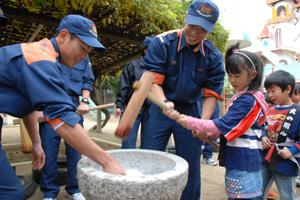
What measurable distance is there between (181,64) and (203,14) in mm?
427

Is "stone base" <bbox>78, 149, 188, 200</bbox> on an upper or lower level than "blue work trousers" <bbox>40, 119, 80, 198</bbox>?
upper

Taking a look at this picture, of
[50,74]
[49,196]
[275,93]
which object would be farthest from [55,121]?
[275,93]

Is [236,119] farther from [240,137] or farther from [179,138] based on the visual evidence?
[179,138]

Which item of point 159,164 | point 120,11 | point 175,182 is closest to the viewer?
point 175,182

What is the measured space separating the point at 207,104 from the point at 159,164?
2.48 ft

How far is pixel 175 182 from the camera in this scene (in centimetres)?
177

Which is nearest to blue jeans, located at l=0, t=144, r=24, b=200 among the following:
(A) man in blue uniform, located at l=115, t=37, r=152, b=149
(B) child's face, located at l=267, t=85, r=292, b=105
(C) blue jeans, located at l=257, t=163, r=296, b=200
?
(C) blue jeans, located at l=257, t=163, r=296, b=200

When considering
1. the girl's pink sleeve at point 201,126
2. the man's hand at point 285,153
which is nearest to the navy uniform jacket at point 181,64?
the girl's pink sleeve at point 201,126

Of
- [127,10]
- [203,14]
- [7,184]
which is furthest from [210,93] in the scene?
[127,10]

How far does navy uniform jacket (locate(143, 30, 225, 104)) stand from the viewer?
2.66 meters

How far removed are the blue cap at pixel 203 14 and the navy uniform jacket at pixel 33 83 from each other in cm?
113

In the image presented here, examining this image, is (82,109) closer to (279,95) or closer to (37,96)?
(37,96)

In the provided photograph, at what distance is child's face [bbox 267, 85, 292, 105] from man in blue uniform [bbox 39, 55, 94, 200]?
6.05ft

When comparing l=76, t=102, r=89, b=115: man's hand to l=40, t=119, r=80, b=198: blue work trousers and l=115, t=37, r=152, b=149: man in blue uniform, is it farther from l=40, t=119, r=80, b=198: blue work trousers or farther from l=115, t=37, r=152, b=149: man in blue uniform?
l=115, t=37, r=152, b=149: man in blue uniform
